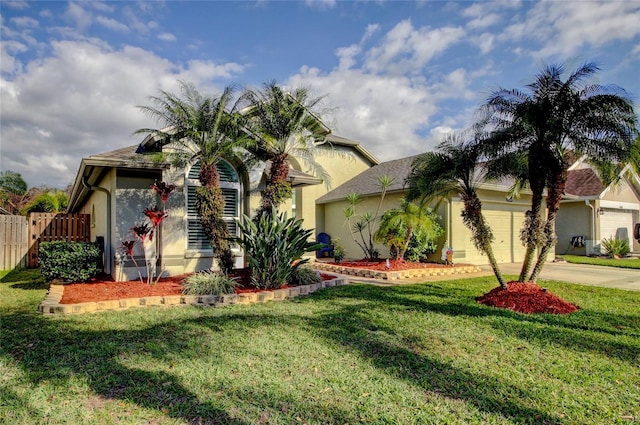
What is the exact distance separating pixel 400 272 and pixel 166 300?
7.33 m

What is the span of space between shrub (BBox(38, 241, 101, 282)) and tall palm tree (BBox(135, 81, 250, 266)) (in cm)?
327

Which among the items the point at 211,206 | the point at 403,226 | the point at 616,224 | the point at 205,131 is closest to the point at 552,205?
the point at 403,226

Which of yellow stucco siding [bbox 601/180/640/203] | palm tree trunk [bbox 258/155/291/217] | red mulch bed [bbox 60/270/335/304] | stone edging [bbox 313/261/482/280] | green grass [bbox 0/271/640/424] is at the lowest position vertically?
green grass [bbox 0/271/640/424]

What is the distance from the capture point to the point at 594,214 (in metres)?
20.6

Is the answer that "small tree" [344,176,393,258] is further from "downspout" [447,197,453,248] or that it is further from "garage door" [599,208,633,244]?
"garage door" [599,208,633,244]

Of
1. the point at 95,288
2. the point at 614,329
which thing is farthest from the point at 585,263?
the point at 95,288

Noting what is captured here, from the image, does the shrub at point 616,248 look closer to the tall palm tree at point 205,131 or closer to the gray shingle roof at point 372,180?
the gray shingle roof at point 372,180

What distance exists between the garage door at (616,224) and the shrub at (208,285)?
72.2ft

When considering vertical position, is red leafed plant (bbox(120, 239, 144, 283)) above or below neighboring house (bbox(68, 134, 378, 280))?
below

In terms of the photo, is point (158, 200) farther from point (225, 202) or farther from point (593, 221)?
point (593, 221)

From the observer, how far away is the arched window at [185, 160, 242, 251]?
35.5 ft

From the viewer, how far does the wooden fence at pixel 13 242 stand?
14688 mm

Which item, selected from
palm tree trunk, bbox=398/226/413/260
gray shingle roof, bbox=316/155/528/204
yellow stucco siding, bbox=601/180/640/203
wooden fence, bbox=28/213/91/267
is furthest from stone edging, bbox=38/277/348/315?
yellow stucco siding, bbox=601/180/640/203

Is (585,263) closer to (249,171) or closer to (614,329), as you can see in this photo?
(614,329)
